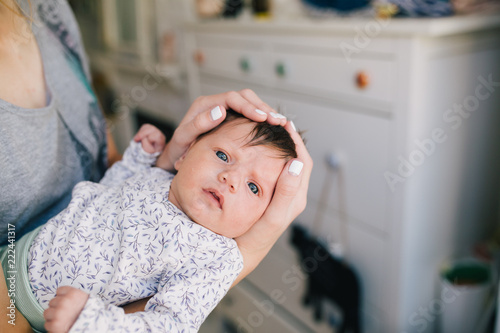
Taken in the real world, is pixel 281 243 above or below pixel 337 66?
below

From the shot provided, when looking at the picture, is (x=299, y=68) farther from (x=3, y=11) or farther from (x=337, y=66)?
(x=3, y=11)

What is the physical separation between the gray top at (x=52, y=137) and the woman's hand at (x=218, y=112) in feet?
0.67

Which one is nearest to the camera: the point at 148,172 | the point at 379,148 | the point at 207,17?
the point at 148,172

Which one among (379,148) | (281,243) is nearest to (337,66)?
(379,148)

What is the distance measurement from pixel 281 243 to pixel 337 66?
0.75 m

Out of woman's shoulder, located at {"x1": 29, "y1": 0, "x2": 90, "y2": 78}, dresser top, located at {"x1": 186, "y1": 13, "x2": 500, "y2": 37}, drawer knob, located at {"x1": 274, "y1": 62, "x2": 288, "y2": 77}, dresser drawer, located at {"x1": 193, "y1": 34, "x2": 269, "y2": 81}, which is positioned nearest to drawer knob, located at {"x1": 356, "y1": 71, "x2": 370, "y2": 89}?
dresser top, located at {"x1": 186, "y1": 13, "x2": 500, "y2": 37}

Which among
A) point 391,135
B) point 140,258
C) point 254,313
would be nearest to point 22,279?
point 140,258

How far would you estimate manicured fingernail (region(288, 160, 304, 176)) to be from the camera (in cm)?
68

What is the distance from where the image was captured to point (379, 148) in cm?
130

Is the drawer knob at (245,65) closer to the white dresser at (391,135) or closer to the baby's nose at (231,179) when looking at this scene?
the white dresser at (391,135)

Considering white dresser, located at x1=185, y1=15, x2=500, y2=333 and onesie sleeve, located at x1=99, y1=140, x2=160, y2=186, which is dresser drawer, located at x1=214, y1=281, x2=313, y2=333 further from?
onesie sleeve, located at x1=99, y1=140, x2=160, y2=186

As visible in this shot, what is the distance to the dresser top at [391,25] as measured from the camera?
110 centimetres

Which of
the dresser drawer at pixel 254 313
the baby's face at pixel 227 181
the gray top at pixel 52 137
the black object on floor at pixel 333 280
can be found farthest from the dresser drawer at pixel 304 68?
the dresser drawer at pixel 254 313

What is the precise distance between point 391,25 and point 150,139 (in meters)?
0.74
